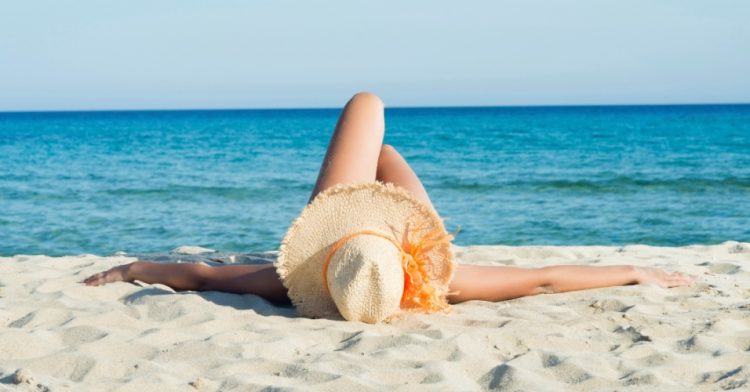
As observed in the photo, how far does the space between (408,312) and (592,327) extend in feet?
3.11

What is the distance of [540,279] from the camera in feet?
15.7

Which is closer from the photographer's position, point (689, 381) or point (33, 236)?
point (689, 381)

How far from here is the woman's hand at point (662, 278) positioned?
16.4 ft

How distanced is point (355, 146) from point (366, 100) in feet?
A: 1.06

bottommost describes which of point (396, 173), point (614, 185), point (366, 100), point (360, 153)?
point (614, 185)

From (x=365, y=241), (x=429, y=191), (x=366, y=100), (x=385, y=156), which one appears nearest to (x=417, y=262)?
(x=365, y=241)

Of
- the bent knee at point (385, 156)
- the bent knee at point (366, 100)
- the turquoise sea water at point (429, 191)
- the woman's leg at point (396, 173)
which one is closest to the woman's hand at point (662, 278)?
the woman's leg at point (396, 173)

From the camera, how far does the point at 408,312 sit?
4281 millimetres

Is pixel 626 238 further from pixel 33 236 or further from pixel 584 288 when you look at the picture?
pixel 33 236

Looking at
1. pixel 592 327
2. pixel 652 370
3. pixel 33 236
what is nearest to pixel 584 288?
pixel 592 327

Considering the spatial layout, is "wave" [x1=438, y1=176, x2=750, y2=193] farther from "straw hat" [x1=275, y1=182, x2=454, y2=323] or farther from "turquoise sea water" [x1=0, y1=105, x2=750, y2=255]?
"straw hat" [x1=275, y1=182, x2=454, y2=323]

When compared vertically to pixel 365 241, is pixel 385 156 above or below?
above

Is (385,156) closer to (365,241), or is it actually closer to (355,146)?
(355,146)

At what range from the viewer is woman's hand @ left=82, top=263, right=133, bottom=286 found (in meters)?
5.00
